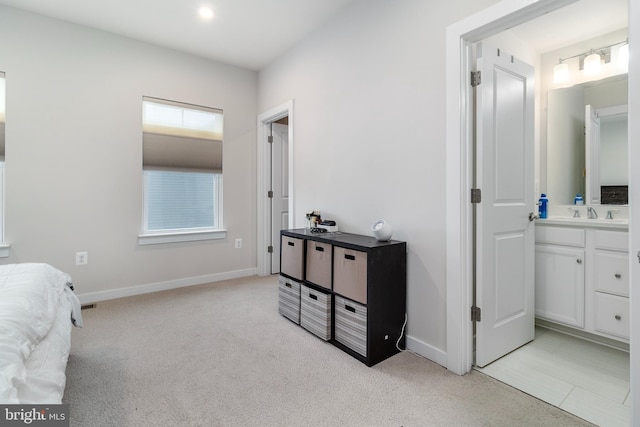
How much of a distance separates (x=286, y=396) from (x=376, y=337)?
0.66 m

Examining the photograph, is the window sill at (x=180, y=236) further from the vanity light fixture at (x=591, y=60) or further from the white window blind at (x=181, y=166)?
the vanity light fixture at (x=591, y=60)

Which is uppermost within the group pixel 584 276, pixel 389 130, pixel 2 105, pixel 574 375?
pixel 2 105

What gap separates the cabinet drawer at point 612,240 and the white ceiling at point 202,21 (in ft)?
8.48

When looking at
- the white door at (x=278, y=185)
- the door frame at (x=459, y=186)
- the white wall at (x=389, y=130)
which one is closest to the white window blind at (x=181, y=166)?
the white door at (x=278, y=185)

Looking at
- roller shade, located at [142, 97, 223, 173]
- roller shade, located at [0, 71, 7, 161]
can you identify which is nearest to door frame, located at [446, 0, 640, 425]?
roller shade, located at [142, 97, 223, 173]

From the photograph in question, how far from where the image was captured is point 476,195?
1.94 meters

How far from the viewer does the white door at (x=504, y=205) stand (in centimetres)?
196

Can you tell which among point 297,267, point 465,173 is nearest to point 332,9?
point 465,173

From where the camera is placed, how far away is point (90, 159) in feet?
10.3

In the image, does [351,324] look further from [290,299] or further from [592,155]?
[592,155]

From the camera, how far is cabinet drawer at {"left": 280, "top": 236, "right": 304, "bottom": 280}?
261 cm

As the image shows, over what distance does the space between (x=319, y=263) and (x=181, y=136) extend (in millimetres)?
2373

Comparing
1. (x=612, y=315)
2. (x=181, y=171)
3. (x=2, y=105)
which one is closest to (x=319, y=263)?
(x=612, y=315)

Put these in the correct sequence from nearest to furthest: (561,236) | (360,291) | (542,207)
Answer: (360,291)
(561,236)
(542,207)
